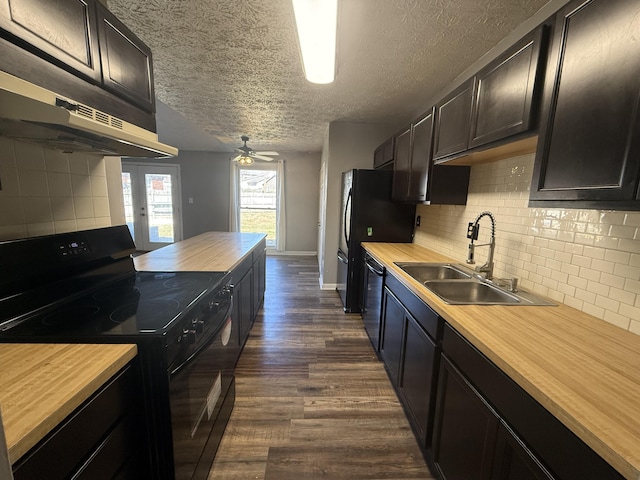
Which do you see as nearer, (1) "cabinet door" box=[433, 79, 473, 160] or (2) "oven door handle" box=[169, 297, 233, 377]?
(2) "oven door handle" box=[169, 297, 233, 377]

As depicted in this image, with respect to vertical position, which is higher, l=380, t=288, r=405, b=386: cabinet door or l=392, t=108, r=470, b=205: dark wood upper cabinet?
l=392, t=108, r=470, b=205: dark wood upper cabinet

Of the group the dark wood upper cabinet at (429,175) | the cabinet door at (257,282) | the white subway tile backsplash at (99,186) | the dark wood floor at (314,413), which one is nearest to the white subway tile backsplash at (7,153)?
the white subway tile backsplash at (99,186)

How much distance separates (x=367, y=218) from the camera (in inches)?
121

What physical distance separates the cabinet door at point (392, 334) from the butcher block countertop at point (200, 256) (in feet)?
3.89

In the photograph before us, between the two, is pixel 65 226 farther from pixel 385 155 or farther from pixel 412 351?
pixel 385 155

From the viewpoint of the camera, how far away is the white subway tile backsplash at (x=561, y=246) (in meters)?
1.09

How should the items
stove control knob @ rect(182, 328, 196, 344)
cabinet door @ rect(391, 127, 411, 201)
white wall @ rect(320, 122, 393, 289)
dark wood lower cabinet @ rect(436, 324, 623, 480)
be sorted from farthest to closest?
white wall @ rect(320, 122, 393, 289), cabinet door @ rect(391, 127, 411, 201), stove control knob @ rect(182, 328, 196, 344), dark wood lower cabinet @ rect(436, 324, 623, 480)

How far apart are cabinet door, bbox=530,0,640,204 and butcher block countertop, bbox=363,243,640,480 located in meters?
0.50

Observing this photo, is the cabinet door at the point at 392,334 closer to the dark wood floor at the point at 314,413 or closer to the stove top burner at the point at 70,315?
the dark wood floor at the point at 314,413

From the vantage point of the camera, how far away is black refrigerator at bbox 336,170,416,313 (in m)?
3.04

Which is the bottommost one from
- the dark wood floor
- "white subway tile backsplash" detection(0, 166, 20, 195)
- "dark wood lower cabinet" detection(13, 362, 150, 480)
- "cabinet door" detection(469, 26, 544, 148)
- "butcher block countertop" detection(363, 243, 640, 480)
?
the dark wood floor

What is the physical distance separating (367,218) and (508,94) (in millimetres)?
1900

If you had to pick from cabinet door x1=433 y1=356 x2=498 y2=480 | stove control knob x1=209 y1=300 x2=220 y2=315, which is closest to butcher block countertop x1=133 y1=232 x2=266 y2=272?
stove control knob x1=209 y1=300 x2=220 y2=315

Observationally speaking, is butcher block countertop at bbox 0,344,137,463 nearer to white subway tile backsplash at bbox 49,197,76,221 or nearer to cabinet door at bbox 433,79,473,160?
white subway tile backsplash at bbox 49,197,76,221
